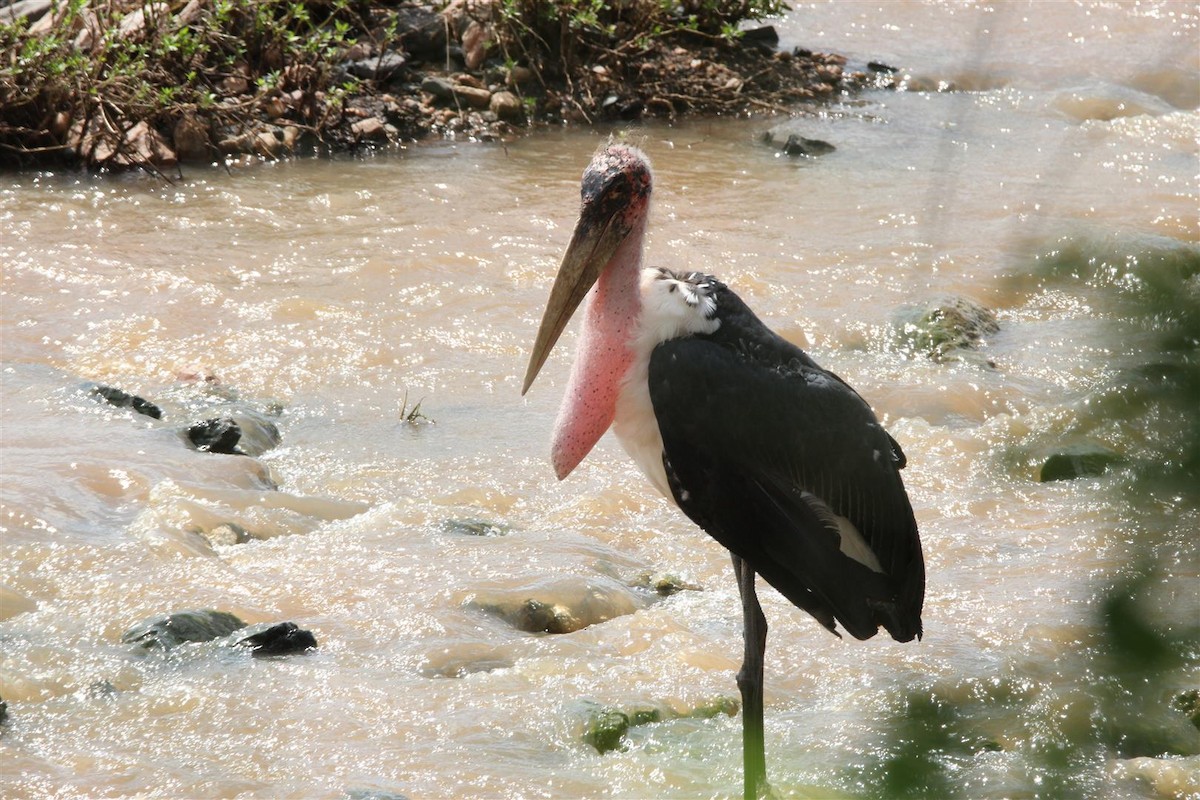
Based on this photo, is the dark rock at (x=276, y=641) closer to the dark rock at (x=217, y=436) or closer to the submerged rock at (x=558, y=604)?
the submerged rock at (x=558, y=604)

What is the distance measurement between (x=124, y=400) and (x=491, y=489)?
144 cm

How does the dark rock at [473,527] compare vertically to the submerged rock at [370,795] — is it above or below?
below

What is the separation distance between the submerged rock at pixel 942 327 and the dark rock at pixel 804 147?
308cm

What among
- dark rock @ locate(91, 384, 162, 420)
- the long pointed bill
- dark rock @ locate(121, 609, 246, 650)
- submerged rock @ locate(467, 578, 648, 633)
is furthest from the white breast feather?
dark rock @ locate(91, 384, 162, 420)

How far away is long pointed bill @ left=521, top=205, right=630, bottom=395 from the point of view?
3.49m

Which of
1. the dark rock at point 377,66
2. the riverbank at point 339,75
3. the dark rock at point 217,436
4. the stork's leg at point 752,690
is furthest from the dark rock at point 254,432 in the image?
the dark rock at point 377,66

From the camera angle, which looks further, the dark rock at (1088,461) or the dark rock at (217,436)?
the dark rock at (217,436)

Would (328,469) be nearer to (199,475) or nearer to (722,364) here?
(199,475)

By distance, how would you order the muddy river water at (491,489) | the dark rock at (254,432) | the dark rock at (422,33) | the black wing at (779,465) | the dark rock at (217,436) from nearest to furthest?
the muddy river water at (491,489), the black wing at (779,465), the dark rock at (217,436), the dark rock at (254,432), the dark rock at (422,33)

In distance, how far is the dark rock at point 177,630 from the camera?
12.1 feet

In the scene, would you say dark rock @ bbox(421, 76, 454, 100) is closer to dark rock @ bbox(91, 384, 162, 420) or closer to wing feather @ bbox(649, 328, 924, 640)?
dark rock @ bbox(91, 384, 162, 420)

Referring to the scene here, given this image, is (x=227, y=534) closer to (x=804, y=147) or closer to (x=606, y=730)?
(x=606, y=730)

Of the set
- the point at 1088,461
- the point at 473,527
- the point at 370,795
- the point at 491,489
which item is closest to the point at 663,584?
the point at 473,527

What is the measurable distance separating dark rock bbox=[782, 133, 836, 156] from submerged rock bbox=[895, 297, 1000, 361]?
3.08 m
